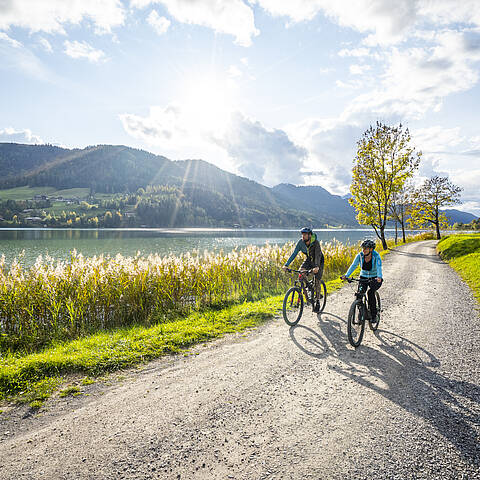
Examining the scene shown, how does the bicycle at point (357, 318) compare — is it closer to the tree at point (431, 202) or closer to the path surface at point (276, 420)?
the path surface at point (276, 420)

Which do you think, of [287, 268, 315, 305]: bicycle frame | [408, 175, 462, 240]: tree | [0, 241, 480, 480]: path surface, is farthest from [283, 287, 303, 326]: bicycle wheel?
[408, 175, 462, 240]: tree

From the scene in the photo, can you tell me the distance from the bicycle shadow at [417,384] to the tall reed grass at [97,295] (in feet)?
20.3

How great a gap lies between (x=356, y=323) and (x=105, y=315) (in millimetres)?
8205

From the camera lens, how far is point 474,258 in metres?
20.6

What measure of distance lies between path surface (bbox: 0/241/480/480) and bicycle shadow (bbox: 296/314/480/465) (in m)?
0.02

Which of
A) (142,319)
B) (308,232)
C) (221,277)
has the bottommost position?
(142,319)

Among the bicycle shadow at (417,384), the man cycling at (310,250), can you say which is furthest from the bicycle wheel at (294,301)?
the bicycle shadow at (417,384)

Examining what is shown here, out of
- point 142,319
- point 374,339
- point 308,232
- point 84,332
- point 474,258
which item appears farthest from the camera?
point 474,258

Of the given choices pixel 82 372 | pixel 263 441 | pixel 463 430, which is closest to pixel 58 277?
pixel 82 372

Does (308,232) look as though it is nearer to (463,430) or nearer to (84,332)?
(463,430)

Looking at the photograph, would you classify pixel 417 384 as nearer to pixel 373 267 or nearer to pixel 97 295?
pixel 373 267

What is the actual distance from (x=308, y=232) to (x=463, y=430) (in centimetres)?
635

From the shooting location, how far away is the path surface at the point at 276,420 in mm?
3570

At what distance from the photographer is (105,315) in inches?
397
